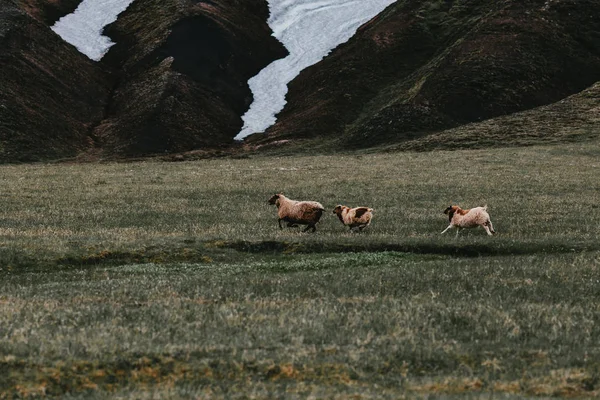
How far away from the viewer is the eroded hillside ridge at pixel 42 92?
81.6 metres

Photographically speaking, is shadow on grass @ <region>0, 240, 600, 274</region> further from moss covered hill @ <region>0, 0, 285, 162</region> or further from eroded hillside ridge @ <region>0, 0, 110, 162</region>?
moss covered hill @ <region>0, 0, 285, 162</region>

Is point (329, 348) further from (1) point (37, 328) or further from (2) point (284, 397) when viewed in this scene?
(1) point (37, 328)

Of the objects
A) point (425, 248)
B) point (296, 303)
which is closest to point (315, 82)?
point (425, 248)

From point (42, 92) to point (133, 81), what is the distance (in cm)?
1519

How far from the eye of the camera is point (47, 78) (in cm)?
9600

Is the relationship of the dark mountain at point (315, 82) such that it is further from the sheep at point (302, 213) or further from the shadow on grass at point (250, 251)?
the shadow on grass at point (250, 251)

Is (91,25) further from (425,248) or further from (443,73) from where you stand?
(425,248)

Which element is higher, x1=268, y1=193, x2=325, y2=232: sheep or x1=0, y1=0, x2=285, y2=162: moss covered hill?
x1=0, y1=0, x2=285, y2=162: moss covered hill

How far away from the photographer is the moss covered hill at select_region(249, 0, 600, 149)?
277 ft

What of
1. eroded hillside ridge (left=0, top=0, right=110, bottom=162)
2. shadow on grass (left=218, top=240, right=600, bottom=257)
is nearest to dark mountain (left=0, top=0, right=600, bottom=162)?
eroded hillside ridge (left=0, top=0, right=110, bottom=162)

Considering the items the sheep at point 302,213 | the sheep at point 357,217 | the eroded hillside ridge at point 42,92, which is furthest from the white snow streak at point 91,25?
the sheep at point 357,217

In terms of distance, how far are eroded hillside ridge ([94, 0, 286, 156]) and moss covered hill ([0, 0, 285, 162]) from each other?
7.5 inches

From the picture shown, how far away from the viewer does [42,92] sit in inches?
3652

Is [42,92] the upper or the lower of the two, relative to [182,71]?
lower
